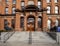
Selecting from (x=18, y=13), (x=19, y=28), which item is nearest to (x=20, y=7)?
(x=18, y=13)

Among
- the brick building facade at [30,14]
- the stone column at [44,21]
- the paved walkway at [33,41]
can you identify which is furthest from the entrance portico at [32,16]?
the paved walkway at [33,41]

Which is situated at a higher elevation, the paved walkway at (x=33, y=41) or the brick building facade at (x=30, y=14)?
the brick building facade at (x=30, y=14)

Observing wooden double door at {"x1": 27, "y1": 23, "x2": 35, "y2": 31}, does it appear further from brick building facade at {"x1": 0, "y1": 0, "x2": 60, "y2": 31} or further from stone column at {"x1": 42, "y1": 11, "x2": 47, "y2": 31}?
stone column at {"x1": 42, "y1": 11, "x2": 47, "y2": 31}

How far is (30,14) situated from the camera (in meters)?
54.7

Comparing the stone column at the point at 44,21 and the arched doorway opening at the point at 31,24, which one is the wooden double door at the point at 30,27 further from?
the stone column at the point at 44,21

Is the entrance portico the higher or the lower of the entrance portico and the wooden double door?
the higher

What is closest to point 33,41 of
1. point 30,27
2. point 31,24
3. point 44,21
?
point 44,21

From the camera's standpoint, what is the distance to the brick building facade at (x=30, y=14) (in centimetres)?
5469

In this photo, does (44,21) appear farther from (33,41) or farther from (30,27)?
(33,41)

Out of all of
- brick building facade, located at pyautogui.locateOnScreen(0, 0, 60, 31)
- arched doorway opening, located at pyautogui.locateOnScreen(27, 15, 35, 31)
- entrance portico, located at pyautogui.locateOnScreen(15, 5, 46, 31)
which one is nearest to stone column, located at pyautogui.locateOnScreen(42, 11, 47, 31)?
brick building facade, located at pyautogui.locateOnScreen(0, 0, 60, 31)

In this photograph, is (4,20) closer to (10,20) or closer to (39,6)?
(10,20)

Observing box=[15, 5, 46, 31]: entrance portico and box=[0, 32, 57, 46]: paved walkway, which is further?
box=[15, 5, 46, 31]: entrance portico

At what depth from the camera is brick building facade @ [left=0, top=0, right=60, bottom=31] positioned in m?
54.7

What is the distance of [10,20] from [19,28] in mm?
7816
